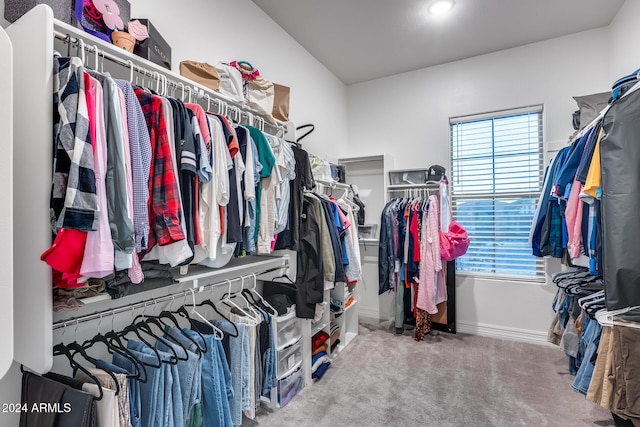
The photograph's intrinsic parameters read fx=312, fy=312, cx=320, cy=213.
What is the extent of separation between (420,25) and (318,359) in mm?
3019

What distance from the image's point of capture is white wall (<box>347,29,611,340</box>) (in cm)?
298

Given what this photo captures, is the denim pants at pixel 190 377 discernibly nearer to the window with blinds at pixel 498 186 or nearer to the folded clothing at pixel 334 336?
the folded clothing at pixel 334 336

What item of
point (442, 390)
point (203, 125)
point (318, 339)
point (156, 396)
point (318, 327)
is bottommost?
point (442, 390)

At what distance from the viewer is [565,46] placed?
299 cm

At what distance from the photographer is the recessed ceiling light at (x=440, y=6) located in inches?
97.7

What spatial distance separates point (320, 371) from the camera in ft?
8.02

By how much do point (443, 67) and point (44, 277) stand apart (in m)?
3.88

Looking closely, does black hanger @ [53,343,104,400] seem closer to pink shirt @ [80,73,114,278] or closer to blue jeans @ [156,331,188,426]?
blue jeans @ [156,331,188,426]

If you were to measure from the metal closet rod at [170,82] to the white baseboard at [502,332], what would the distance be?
2.81 meters

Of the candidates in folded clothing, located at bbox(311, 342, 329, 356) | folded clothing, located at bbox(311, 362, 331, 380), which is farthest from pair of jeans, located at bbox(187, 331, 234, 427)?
folded clothing, located at bbox(311, 342, 329, 356)

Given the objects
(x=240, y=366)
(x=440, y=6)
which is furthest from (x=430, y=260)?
(x=440, y=6)

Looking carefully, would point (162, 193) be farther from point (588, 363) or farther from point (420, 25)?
point (420, 25)

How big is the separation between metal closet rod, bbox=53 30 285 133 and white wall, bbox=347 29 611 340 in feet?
6.54

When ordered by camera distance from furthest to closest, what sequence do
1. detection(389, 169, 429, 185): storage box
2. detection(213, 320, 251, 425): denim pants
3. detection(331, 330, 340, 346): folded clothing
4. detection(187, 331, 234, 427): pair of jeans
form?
detection(389, 169, 429, 185): storage box
detection(331, 330, 340, 346): folded clothing
detection(213, 320, 251, 425): denim pants
detection(187, 331, 234, 427): pair of jeans
